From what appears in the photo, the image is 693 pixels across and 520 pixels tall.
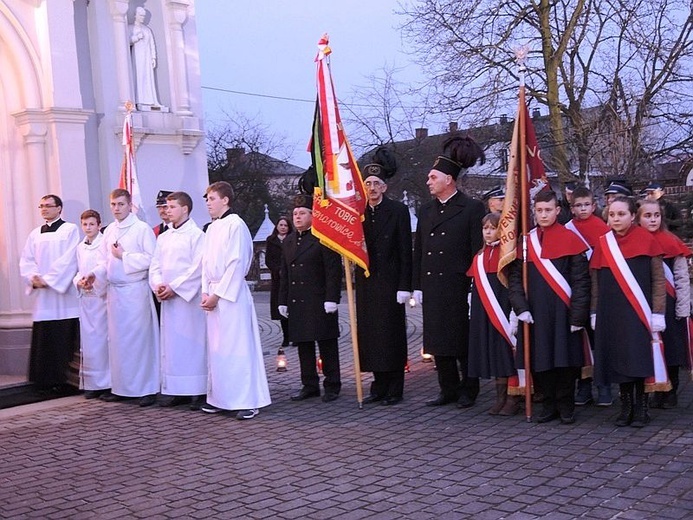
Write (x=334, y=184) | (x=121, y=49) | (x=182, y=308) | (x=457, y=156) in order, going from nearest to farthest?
(x=457, y=156) → (x=334, y=184) → (x=182, y=308) → (x=121, y=49)

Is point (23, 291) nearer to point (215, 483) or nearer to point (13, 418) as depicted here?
point (13, 418)

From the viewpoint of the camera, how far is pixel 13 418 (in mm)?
7891

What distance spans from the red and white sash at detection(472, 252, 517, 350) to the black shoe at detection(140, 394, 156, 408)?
349 cm

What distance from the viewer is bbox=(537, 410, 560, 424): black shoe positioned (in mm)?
6492

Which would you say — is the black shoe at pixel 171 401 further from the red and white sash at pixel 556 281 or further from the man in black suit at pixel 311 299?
the red and white sash at pixel 556 281

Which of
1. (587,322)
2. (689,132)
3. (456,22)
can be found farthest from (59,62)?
(689,132)

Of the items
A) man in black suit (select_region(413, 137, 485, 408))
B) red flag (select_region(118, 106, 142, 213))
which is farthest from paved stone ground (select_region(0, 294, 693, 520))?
red flag (select_region(118, 106, 142, 213))

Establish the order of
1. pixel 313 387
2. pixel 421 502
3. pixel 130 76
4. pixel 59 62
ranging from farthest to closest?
pixel 130 76 → pixel 59 62 → pixel 313 387 → pixel 421 502

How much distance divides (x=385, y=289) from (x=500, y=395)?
1398 mm

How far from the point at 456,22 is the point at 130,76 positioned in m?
12.6

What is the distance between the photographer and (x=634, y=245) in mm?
6156

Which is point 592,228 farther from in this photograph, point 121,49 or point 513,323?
point 121,49

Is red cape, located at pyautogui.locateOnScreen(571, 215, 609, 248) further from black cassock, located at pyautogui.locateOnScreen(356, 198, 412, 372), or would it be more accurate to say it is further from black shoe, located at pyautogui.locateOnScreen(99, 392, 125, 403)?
black shoe, located at pyautogui.locateOnScreen(99, 392, 125, 403)

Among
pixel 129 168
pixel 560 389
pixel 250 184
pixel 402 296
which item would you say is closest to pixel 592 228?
pixel 560 389
